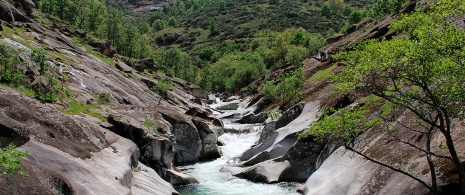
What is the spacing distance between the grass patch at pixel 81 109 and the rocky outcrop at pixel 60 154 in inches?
313

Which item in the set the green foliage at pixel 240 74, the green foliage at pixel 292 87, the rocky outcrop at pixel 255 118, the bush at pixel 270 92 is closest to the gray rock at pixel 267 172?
the green foliage at pixel 292 87

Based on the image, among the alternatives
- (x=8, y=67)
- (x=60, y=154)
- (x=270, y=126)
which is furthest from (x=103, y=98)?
(x=60, y=154)

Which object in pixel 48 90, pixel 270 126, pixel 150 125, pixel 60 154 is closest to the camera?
pixel 60 154

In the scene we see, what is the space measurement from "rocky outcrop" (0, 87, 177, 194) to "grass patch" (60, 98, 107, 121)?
795 cm

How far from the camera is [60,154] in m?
20.3

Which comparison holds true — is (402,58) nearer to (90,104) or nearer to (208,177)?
(208,177)

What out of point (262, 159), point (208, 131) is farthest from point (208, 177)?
point (208, 131)

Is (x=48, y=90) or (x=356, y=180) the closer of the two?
(x=356, y=180)

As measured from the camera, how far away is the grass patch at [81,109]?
35312mm

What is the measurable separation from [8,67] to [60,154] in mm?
18036

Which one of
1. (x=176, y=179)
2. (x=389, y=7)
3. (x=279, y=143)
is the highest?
(x=389, y=7)

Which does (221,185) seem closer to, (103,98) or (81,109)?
(81,109)

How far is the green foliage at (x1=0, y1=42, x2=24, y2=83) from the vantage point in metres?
32.8

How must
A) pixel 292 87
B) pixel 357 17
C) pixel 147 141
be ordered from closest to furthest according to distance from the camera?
pixel 147 141 → pixel 292 87 → pixel 357 17
